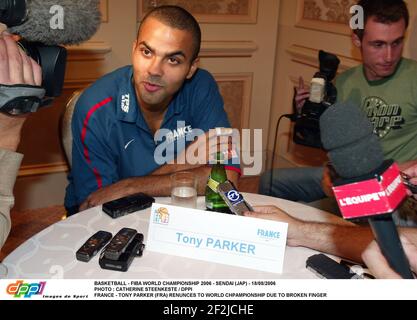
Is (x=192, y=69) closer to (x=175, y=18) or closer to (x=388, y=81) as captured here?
(x=175, y=18)

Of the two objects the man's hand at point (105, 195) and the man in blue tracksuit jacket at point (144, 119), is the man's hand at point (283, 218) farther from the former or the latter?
the man's hand at point (105, 195)

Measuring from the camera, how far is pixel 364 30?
202 cm

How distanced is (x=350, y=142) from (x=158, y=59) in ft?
3.77

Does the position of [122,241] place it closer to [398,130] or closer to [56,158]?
[398,130]

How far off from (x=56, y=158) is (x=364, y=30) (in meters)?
1.77

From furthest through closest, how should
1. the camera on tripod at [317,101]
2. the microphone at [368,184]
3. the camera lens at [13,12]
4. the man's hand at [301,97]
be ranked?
the man's hand at [301,97]
the camera on tripod at [317,101]
the camera lens at [13,12]
the microphone at [368,184]

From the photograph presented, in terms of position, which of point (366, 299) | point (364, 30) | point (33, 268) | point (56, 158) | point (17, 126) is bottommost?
point (56, 158)

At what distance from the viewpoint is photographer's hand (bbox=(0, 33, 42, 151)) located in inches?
31.5

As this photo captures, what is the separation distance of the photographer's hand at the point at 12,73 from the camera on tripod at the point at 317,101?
4.74ft

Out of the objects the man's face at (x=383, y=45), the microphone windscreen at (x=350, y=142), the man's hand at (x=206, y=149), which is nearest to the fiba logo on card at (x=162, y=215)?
the microphone windscreen at (x=350, y=142)

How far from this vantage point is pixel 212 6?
269 cm

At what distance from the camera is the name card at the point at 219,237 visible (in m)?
1.00

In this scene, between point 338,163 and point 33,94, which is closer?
point 338,163
